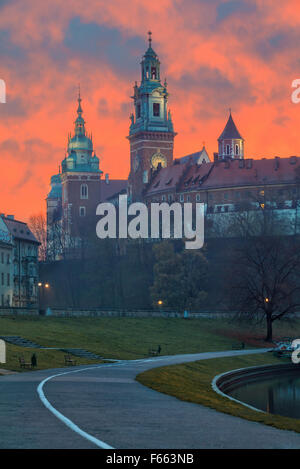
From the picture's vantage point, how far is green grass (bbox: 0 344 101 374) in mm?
42319

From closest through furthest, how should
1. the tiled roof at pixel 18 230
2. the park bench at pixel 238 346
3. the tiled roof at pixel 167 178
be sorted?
the park bench at pixel 238 346, the tiled roof at pixel 18 230, the tiled roof at pixel 167 178

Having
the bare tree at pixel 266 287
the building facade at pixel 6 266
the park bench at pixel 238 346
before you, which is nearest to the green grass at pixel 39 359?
the park bench at pixel 238 346

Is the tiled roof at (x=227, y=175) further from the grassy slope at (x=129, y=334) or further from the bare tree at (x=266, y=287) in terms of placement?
the grassy slope at (x=129, y=334)

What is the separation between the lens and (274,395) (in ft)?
148

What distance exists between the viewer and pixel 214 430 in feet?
63.4

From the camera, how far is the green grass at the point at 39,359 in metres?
42.3

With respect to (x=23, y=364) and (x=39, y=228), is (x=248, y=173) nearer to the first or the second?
(x=39, y=228)

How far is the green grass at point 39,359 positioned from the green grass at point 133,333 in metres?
6.06

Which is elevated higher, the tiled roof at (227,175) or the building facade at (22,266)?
the tiled roof at (227,175)
